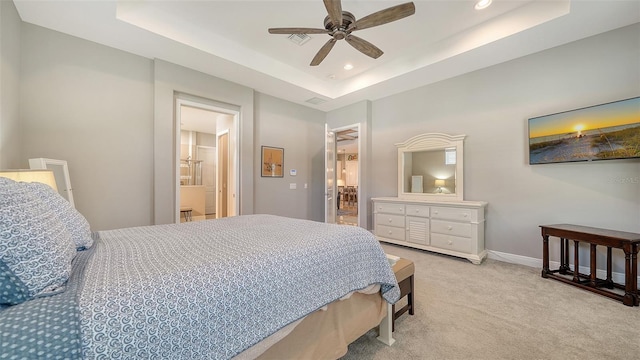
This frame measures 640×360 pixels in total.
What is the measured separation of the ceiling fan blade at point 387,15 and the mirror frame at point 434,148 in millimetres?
2265

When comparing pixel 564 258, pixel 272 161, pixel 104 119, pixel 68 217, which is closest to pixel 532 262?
pixel 564 258

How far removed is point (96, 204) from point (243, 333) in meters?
3.11

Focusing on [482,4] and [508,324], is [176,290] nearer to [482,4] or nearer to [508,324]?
[508,324]

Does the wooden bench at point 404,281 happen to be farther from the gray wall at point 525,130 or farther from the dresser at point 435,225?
the gray wall at point 525,130

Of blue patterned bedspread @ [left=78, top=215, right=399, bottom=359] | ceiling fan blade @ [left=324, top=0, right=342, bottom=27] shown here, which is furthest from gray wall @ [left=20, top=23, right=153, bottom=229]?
ceiling fan blade @ [left=324, top=0, right=342, bottom=27]

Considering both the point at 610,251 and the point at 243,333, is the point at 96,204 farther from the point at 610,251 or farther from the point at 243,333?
the point at 610,251

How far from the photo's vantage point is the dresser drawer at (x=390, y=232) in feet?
13.3

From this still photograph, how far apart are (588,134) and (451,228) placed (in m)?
1.86

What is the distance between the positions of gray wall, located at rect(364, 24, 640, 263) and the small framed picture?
8.62 feet

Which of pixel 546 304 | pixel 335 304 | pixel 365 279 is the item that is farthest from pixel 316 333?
pixel 546 304

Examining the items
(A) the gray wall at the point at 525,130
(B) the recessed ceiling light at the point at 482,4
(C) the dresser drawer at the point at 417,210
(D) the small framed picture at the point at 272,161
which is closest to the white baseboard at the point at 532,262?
(A) the gray wall at the point at 525,130

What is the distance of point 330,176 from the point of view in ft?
16.7

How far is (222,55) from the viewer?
3.26 m

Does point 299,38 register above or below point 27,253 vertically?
above
